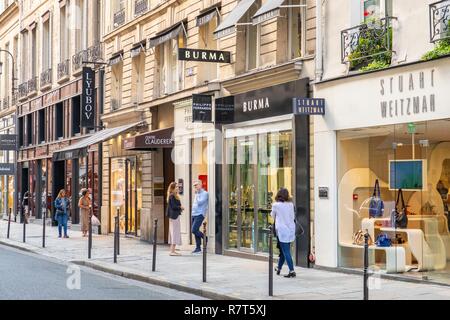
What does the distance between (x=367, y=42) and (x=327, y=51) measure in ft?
4.37

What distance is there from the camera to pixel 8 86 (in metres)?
42.6

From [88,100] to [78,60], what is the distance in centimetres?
298

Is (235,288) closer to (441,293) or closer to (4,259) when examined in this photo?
(441,293)

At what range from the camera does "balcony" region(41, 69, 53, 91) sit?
34.0 m

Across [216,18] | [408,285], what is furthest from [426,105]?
[216,18]

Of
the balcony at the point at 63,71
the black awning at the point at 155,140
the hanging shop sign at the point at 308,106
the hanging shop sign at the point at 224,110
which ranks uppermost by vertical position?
the balcony at the point at 63,71

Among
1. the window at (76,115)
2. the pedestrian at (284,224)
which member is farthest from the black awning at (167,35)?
the window at (76,115)

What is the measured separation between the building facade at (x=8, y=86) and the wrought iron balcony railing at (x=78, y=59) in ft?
35.3

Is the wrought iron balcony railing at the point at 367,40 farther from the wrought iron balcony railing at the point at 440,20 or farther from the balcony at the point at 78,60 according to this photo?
the balcony at the point at 78,60

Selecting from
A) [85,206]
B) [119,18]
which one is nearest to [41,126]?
[119,18]

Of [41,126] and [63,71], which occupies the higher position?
[63,71]

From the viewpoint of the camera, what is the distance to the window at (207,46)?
19.5m

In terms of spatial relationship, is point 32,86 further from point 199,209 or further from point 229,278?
point 229,278

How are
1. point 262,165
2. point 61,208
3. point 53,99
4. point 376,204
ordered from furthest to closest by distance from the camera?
1. point 53,99
2. point 61,208
3. point 262,165
4. point 376,204
